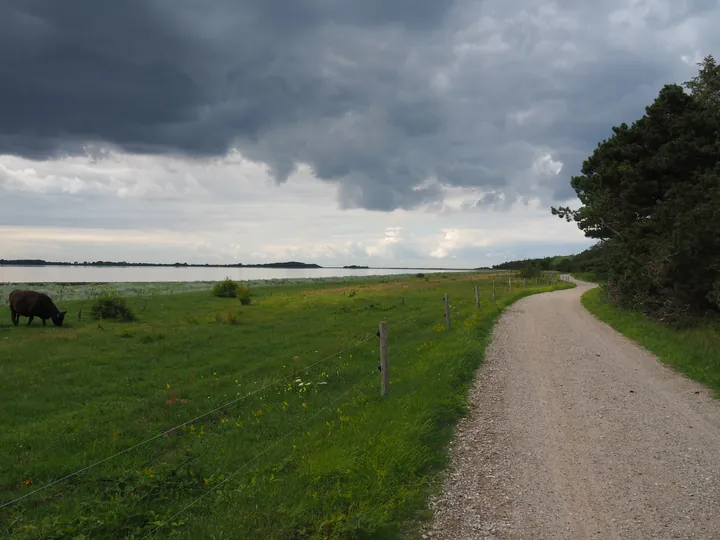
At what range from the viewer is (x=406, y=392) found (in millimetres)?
10742

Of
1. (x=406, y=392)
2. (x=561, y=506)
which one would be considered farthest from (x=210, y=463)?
(x=561, y=506)

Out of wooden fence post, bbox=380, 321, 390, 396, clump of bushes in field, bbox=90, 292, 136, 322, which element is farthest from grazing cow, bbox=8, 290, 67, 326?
wooden fence post, bbox=380, 321, 390, 396

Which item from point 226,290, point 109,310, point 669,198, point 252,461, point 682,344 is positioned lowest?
point 252,461

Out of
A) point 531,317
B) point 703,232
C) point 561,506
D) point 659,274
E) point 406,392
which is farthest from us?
point 531,317

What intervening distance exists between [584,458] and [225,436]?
6821 mm

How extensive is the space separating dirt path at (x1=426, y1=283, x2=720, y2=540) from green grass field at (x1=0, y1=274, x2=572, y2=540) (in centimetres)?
60

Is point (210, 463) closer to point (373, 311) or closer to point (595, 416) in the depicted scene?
point (595, 416)

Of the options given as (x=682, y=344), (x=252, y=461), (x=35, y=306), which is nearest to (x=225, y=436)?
(x=252, y=461)

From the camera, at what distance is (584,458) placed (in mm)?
7105

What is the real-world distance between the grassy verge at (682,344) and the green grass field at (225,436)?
5437 mm

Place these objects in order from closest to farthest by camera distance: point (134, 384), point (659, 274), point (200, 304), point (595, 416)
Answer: point (595, 416), point (134, 384), point (659, 274), point (200, 304)

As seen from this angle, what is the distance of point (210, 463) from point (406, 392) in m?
4.34

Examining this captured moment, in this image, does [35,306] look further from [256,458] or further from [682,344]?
[682,344]

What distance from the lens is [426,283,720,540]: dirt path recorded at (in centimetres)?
538
